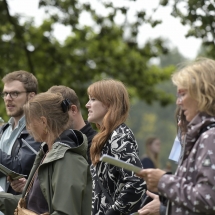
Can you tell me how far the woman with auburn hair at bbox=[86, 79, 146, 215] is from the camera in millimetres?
4832

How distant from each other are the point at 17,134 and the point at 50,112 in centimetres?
146

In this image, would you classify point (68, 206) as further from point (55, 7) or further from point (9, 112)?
point (55, 7)

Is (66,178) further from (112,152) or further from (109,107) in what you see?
(109,107)

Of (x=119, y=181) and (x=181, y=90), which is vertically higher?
(x=181, y=90)

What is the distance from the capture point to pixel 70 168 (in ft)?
14.0

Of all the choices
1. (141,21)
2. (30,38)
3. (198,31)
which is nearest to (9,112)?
(198,31)

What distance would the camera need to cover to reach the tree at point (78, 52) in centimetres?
1638

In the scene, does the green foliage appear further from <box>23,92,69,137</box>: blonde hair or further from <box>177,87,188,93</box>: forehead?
<box>177,87,188,93</box>: forehead

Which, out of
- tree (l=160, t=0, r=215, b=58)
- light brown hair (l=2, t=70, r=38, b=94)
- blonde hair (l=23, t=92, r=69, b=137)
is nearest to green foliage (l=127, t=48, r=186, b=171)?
tree (l=160, t=0, r=215, b=58)

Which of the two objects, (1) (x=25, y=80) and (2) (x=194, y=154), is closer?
(2) (x=194, y=154)

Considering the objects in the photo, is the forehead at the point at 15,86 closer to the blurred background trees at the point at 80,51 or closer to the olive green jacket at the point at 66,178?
the olive green jacket at the point at 66,178

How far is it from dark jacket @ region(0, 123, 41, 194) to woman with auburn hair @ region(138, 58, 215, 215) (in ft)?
6.89

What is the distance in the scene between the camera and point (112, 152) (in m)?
4.92

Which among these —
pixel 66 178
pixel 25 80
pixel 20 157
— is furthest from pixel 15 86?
pixel 66 178
